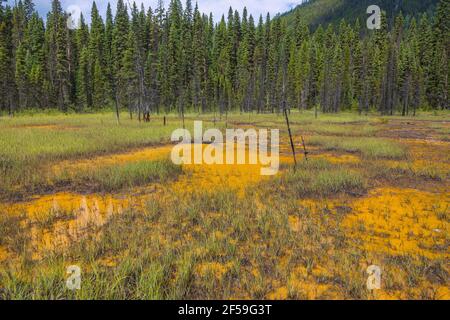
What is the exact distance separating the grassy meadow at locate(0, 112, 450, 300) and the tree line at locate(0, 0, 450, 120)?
3625 cm

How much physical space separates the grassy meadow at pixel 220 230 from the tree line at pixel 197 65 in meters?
36.2

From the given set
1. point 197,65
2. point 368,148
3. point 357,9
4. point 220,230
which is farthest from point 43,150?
point 357,9

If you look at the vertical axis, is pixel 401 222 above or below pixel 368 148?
below

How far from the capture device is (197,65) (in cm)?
5484

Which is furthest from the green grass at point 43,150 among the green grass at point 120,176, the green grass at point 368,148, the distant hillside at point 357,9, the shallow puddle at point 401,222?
the distant hillside at point 357,9

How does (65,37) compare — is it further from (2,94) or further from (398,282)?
(398,282)

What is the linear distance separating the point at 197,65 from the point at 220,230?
53.6m

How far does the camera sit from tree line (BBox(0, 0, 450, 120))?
4731 centimetres

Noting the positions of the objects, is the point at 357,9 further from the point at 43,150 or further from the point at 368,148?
the point at 43,150

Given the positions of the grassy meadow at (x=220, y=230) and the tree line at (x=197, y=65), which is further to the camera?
the tree line at (x=197, y=65)

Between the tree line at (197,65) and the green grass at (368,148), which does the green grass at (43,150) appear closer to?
the green grass at (368,148)

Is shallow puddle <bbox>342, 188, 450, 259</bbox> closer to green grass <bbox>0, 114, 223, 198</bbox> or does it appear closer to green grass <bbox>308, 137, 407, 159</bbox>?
green grass <bbox>308, 137, 407, 159</bbox>

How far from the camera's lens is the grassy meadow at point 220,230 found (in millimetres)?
3670
